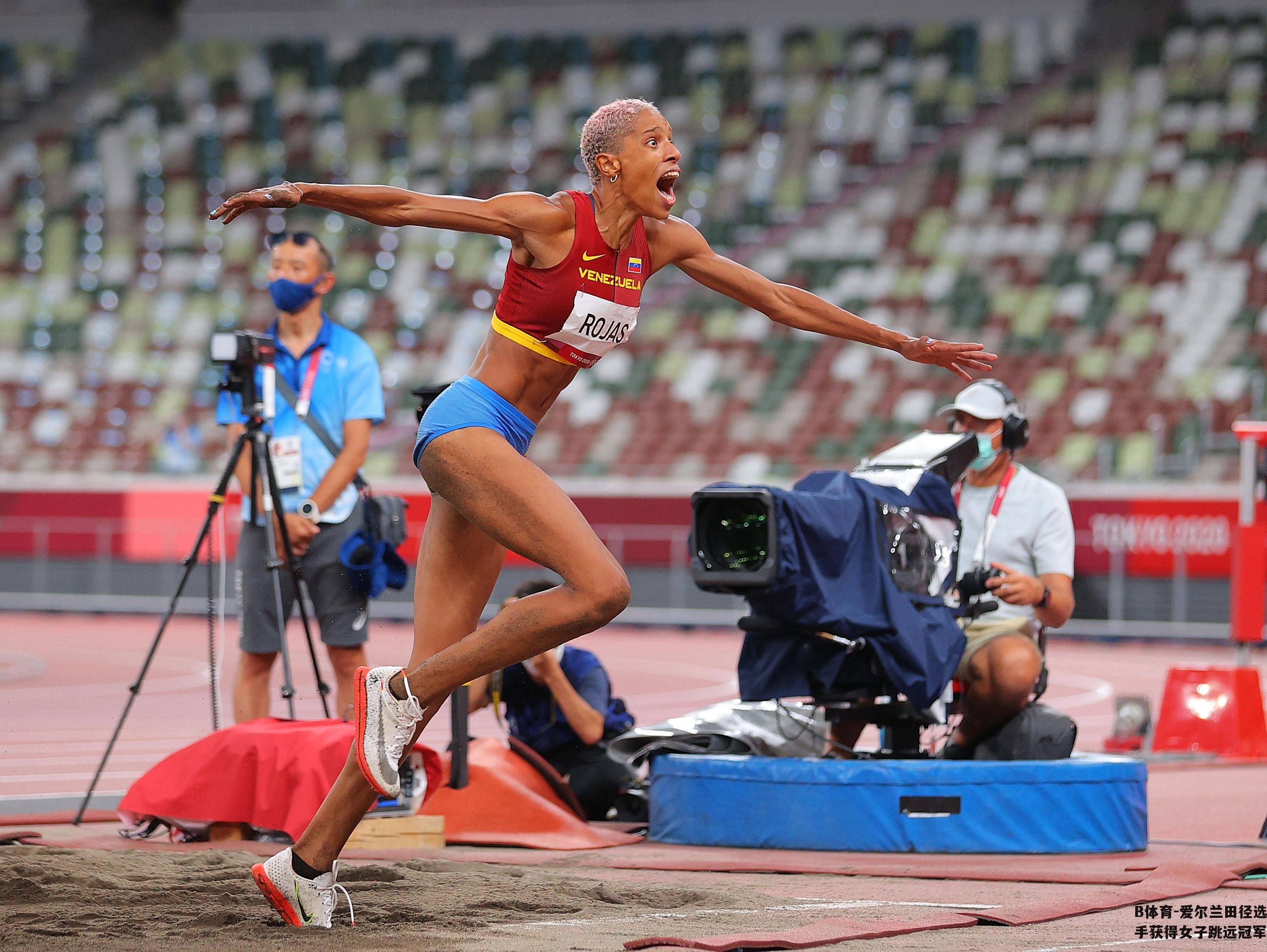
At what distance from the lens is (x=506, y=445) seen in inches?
152

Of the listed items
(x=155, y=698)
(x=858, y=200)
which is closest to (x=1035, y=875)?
(x=155, y=698)

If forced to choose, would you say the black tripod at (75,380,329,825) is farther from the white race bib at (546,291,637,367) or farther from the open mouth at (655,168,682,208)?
the open mouth at (655,168,682,208)

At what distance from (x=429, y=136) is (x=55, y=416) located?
635cm

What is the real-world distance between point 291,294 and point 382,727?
272 cm

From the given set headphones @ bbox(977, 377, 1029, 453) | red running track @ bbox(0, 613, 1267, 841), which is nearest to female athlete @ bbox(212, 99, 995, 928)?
headphones @ bbox(977, 377, 1029, 453)

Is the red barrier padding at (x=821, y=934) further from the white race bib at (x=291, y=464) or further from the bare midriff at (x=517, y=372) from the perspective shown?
the white race bib at (x=291, y=464)

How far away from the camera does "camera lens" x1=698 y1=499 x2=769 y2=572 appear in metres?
5.36

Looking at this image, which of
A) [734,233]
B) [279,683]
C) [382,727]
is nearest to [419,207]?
[382,727]

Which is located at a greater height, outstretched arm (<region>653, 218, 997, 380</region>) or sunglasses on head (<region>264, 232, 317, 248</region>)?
sunglasses on head (<region>264, 232, 317, 248</region>)

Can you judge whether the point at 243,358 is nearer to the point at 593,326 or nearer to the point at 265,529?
the point at 265,529

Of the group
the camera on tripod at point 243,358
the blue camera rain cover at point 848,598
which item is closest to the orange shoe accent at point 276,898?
the blue camera rain cover at point 848,598

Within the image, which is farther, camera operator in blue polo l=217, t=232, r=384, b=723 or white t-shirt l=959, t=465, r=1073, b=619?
white t-shirt l=959, t=465, r=1073, b=619

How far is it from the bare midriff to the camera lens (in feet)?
4.74

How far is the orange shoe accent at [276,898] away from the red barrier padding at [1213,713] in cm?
553
